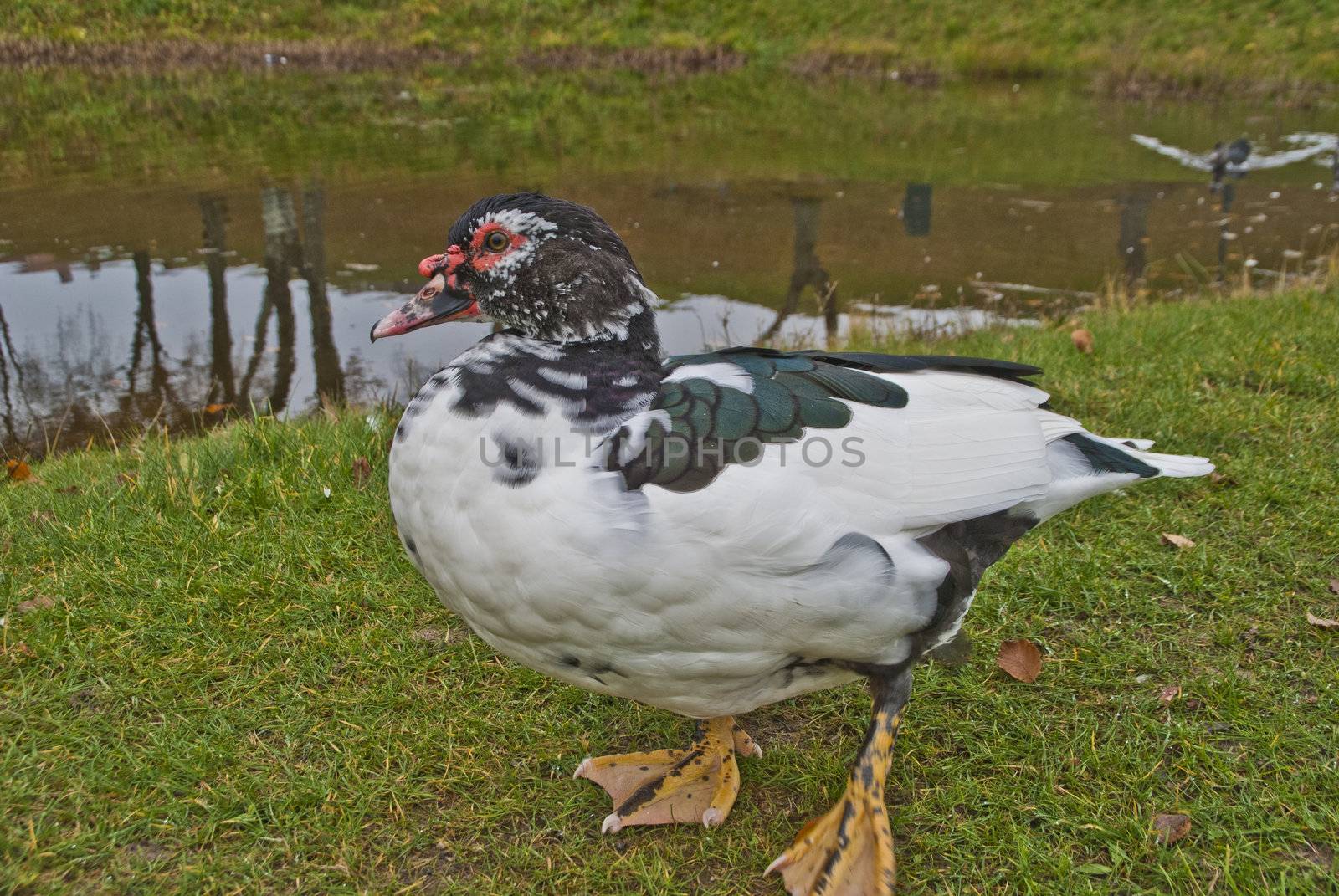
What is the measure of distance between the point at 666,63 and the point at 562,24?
317cm

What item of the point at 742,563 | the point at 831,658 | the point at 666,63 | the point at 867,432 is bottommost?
the point at 831,658

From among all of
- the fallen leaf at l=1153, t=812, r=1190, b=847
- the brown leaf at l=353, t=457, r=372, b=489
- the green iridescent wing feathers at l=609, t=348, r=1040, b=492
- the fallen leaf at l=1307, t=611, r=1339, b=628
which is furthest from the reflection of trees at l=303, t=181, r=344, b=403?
the fallen leaf at l=1307, t=611, r=1339, b=628

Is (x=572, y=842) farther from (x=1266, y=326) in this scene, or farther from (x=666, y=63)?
(x=666, y=63)

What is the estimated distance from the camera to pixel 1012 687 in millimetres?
2697

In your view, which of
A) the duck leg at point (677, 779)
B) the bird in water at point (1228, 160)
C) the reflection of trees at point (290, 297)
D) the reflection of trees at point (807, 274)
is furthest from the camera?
the bird in water at point (1228, 160)

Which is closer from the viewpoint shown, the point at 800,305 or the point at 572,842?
the point at 572,842

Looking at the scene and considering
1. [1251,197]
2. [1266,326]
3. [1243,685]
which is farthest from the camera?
[1251,197]

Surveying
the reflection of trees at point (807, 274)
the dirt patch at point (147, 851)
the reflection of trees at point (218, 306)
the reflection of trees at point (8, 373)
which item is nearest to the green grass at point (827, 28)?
the reflection of trees at point (807, 274)

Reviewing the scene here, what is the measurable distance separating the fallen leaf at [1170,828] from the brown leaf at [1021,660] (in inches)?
20.6

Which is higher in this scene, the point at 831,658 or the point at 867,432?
the point at 867,432

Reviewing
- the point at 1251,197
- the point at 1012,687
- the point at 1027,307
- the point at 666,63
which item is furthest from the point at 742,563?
the point at 666,63

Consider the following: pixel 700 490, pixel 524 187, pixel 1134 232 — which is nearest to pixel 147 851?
pixel 700 490

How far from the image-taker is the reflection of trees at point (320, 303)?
5.39m

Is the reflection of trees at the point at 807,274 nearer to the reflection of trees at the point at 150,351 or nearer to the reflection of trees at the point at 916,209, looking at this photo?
the reflection of trees at the point at 916,209
